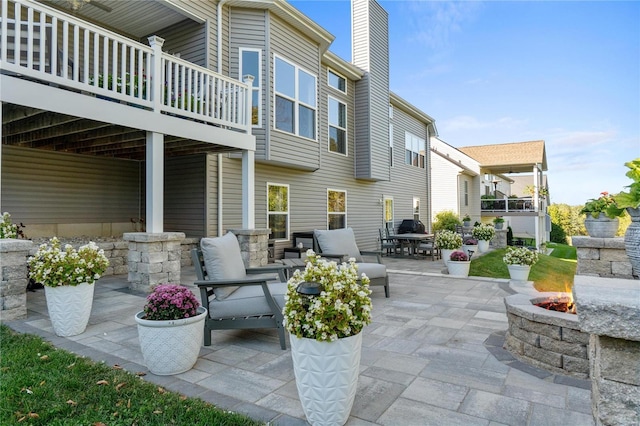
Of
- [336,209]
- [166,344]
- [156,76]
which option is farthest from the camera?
[336,209]

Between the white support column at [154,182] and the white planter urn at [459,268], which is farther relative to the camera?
the white planter urn at [459,268]

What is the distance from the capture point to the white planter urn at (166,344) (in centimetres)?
270

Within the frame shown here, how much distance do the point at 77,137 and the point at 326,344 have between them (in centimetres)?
642

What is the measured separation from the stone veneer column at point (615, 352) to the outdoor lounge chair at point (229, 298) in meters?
2.47

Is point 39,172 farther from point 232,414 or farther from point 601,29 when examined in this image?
point 601,29

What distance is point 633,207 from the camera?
2246 millimetres

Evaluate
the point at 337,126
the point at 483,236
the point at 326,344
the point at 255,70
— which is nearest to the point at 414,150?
the point at 483,236

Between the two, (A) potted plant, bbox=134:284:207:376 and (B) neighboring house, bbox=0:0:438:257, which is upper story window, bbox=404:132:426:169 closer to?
(B) neighboring house, bbox=0:0:438:257

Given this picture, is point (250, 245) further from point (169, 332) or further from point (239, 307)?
point (169, 332)

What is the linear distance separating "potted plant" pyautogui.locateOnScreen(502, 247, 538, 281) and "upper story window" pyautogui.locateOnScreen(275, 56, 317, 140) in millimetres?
5567

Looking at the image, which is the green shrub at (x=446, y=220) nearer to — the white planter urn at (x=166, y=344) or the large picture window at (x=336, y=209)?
the large picture window at (x=336, y=209)

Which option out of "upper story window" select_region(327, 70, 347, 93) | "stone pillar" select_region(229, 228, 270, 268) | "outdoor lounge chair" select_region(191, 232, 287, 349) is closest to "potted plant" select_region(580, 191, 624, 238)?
"outdoor lounge chair" select_region(191, 232, 287, 349)

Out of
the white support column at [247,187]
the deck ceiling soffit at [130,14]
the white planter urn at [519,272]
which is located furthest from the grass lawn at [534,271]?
the deck ceiling soffit at [130,14]

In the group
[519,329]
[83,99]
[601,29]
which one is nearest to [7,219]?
[83,99]
